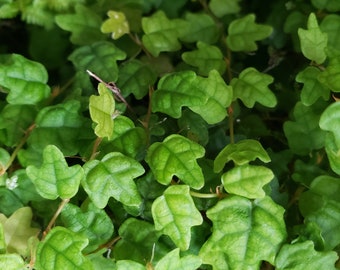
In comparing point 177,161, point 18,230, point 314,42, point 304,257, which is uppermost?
point 314,42

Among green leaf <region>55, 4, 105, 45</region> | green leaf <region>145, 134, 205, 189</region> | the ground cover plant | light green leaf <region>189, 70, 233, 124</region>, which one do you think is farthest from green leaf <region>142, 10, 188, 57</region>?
green leaf <region>145, 134, 205, 189</region>

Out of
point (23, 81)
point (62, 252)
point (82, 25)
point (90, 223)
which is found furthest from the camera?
point (82, 25)

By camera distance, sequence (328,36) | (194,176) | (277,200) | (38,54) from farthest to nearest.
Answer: (38,54) → (328,36) → (277,200) → (194,176)

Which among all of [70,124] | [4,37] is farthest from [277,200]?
[4,37]

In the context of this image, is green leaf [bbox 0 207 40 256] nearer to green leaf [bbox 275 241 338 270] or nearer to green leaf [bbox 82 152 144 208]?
green leaf [bbox 82 152 144 208]

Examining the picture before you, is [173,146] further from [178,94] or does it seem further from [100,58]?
[100,58]

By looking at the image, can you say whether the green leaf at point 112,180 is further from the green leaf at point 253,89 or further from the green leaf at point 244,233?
the green leaf at point 253,89

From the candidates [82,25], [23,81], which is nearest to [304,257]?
[23,81]

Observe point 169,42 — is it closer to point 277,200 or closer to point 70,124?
point 70,124
